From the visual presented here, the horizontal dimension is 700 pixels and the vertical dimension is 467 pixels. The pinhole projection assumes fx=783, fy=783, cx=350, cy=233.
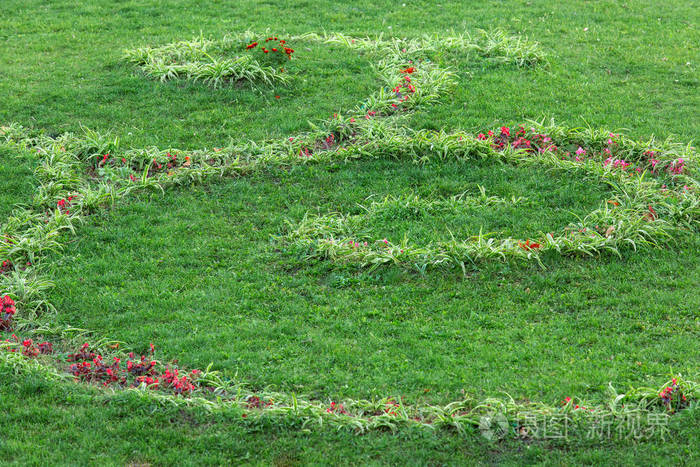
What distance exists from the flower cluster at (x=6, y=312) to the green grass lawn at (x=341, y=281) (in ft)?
1.06

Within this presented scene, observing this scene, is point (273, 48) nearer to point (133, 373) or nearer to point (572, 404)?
point (133, 373)

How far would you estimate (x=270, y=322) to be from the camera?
5.96 m

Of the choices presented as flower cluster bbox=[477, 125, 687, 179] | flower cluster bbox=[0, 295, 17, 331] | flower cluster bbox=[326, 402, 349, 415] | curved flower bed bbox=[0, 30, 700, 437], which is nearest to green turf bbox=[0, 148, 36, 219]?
curved flower bed bbox=[0, 30, 700, 437]

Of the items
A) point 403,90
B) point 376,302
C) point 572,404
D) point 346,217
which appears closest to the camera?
point 572,404

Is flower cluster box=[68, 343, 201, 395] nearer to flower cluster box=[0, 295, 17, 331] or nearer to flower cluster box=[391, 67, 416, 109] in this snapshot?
flower cluster box=[0, 295, 17, 331]

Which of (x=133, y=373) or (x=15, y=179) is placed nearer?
(x=133, y=373)

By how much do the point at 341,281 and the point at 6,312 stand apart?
2.63 m

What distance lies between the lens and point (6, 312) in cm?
607

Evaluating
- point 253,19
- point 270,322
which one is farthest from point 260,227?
point 253,19

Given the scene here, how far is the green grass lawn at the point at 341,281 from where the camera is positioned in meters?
4.88

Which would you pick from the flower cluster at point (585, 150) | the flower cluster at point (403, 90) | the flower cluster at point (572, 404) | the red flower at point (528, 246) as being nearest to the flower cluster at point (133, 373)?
the flower cluster at point (572, 404)

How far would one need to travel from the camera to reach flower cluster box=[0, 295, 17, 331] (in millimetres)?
6016

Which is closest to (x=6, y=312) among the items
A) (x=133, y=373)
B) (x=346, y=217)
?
(x=133, y=373)

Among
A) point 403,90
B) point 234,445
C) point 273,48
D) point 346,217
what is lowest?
point 234,445
